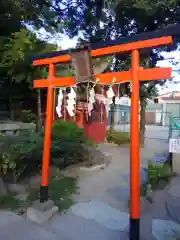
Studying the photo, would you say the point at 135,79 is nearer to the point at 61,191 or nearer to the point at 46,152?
the point at 46,152

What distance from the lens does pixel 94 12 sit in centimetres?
1164

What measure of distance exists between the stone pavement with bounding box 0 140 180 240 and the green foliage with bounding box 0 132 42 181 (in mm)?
1297

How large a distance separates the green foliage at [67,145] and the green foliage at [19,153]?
0.98 meters

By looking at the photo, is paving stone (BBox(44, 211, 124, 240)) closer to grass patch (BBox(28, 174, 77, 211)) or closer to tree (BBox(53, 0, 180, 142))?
grass patch (BBox(28, 174, 77, 211))

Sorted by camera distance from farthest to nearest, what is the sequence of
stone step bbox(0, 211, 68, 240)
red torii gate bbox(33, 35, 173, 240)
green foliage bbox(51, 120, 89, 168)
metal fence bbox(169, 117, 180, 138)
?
1. metal fence bbox(169, 117, 180, 138)
2. green foliage bbox(51, 120, 89, 168)
3. stone step bbox(0, 211, 68, 240)
4. red torii gate bbox(33, 35, 173, 240)

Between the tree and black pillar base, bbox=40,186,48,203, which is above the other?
the tree

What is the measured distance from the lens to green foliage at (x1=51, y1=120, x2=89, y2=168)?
25.3 ft

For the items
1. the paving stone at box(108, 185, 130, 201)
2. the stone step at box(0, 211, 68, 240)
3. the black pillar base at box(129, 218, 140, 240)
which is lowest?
the paving stone at box(108, 185, 130, 201)

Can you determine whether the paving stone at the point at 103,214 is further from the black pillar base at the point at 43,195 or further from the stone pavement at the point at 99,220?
the black pillar base at the point at 43,195


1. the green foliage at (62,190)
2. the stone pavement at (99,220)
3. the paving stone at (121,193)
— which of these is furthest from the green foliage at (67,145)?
the paving stone at (121,193)

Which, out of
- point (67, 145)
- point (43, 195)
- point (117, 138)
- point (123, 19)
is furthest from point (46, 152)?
point (117, 138)

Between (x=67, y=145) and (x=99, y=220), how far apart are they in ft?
11.4

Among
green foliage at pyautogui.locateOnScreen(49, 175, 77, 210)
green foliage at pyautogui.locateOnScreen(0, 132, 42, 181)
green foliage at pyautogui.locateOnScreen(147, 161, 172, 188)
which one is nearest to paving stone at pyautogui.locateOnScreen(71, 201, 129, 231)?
green foliage at pyautogui.locateOnScreen(49, 175, 77, 210)

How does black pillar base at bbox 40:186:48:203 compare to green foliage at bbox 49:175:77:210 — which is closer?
black pillar base at bbox 40:186:48:203
